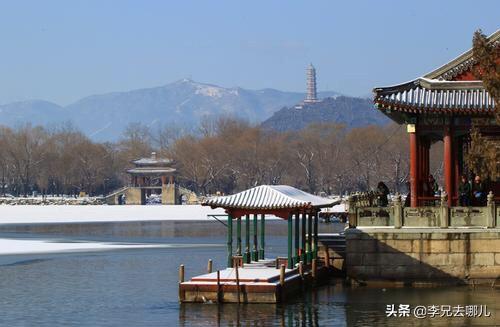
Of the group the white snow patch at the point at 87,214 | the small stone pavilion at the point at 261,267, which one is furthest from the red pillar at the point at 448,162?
the white snow patch at the point at 87,214

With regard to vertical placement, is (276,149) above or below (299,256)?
above

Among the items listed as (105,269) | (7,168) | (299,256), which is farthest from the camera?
(7,168)

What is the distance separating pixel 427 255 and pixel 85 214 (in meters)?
87.7

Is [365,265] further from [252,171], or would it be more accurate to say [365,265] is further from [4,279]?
[252,171]

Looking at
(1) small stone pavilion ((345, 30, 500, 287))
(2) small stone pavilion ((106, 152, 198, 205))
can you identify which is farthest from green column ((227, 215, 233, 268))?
(2) small stone pavilion ((106, 152, 198, 205))

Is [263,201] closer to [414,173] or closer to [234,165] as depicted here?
[414,173]

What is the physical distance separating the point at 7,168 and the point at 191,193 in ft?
101

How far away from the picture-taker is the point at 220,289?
1415 inches

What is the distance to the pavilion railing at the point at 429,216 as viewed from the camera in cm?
4019

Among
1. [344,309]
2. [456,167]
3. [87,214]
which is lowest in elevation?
[344,309]

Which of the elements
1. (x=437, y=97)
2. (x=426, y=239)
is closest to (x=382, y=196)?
(x=437, y=97)

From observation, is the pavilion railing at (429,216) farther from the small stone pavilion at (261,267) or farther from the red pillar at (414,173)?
the red pillar at (414,173)

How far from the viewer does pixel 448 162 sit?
1710 inches

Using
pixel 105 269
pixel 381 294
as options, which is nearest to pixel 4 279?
pixel 105 269
